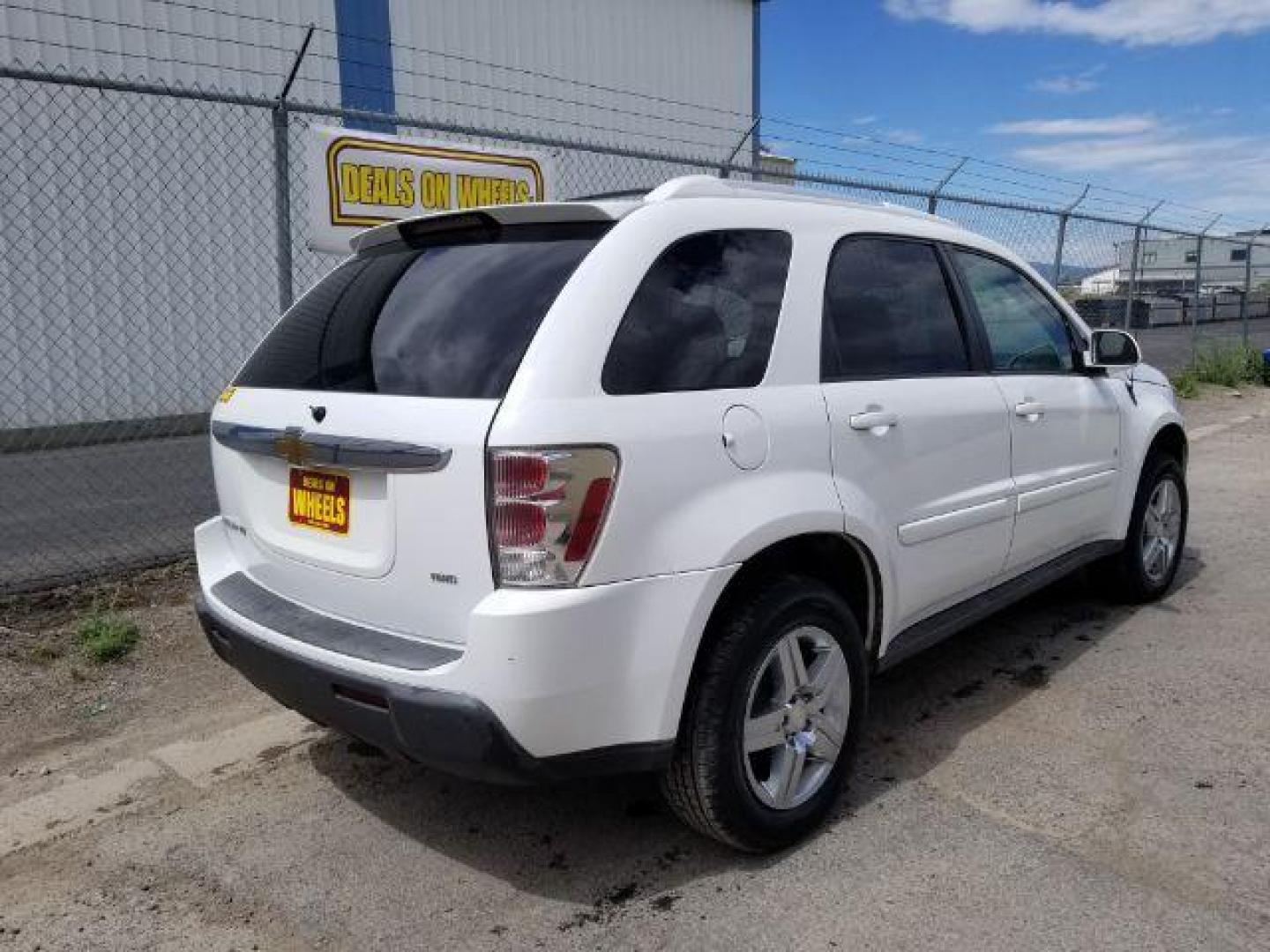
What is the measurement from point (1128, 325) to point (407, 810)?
41.9 feet

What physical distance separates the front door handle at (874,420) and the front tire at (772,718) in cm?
48

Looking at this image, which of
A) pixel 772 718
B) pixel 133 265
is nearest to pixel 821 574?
pixel 772 718

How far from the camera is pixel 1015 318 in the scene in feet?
13.0

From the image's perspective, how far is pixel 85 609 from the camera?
4656 mm

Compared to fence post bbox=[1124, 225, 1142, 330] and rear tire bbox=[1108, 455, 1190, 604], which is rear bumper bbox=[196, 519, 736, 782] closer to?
rear tire bbox=[1108, 455, 1190, 604]

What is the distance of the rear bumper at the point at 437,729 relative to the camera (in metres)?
2.24

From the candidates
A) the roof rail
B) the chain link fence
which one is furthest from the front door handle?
the chain link fence

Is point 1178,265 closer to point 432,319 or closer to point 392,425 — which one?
point 432,319

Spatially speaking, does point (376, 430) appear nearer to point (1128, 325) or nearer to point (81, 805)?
point (81, 805)

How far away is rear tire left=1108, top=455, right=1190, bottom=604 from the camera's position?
4688 millimetres

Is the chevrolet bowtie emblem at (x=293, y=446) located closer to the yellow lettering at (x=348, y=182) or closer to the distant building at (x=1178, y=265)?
the yellow lettering at (x=348, y=182)

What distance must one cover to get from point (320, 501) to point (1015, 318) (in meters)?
2.76

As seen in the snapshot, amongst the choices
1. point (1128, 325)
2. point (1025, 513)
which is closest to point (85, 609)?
point (1025, 513)

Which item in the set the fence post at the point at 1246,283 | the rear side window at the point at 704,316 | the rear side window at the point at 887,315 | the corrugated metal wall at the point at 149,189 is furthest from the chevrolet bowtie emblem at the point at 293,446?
the fence post at the point at 1246,283
